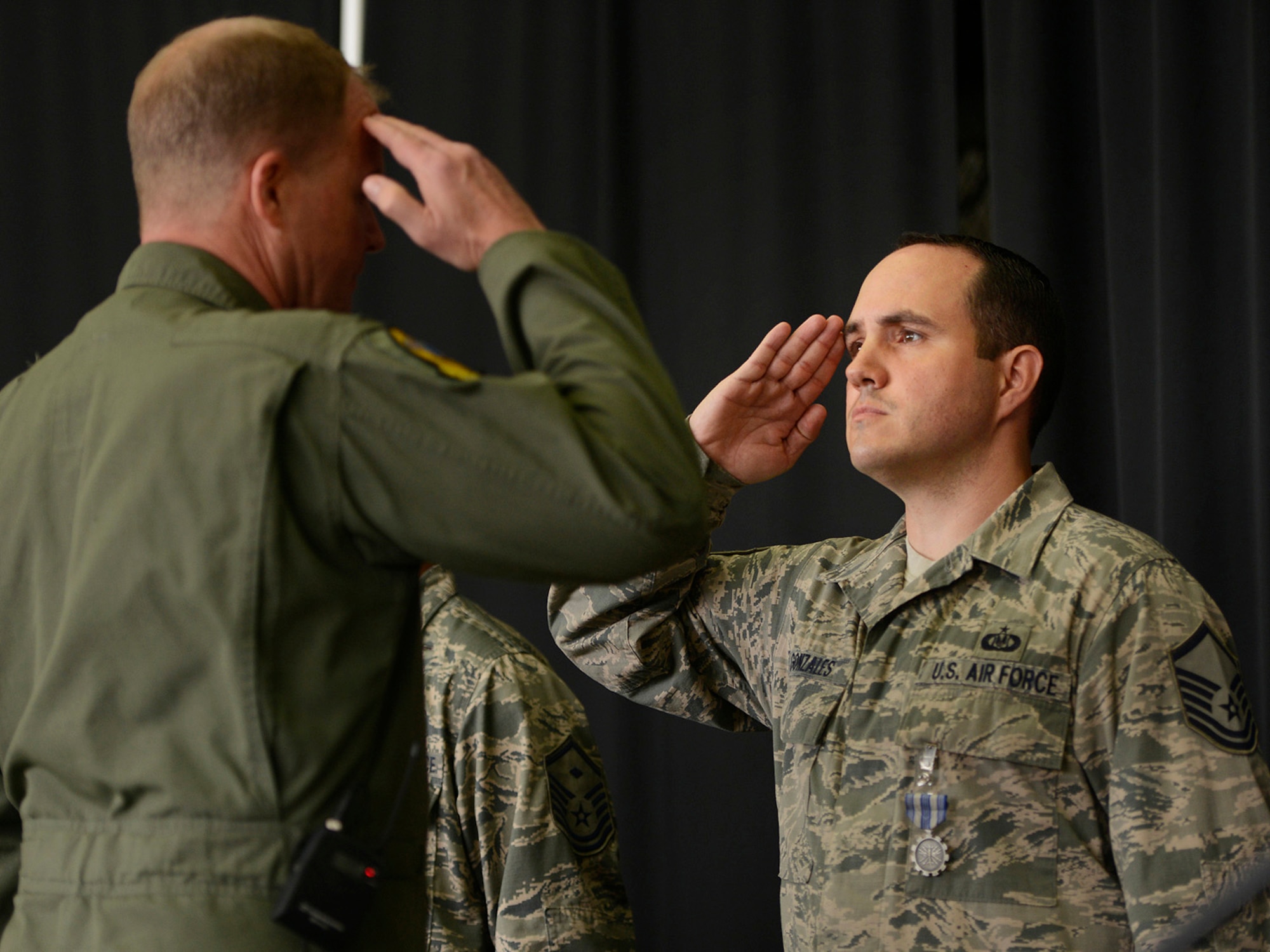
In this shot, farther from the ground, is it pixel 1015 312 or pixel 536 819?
pixel 1015 312

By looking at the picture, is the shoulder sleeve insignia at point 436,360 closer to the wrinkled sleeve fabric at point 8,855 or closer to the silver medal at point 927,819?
the wrinkled sleeve fabric at point 8,855

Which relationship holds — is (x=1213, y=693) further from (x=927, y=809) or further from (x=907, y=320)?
(x=907, y=320)

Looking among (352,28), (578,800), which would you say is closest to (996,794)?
(578,800)

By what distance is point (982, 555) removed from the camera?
1.77 metres

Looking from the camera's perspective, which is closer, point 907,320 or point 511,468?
point 511,468

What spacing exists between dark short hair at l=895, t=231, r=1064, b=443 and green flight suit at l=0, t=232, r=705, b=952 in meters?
1.18

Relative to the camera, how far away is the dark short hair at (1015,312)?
197 cm

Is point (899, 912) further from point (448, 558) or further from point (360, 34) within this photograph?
point (360, 34)

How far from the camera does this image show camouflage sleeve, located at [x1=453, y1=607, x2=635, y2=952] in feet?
5.65

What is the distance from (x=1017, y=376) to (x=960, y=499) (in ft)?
0.75

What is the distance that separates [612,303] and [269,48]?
14.4 inches

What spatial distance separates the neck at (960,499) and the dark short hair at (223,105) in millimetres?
1187

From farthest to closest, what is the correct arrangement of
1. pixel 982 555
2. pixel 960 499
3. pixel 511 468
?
pixel 960 499
pixel 982 555
pixel 511 468

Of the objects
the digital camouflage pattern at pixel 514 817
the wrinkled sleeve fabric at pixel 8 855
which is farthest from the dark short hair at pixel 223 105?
the digital camouflage pattern at pixel 514 817
